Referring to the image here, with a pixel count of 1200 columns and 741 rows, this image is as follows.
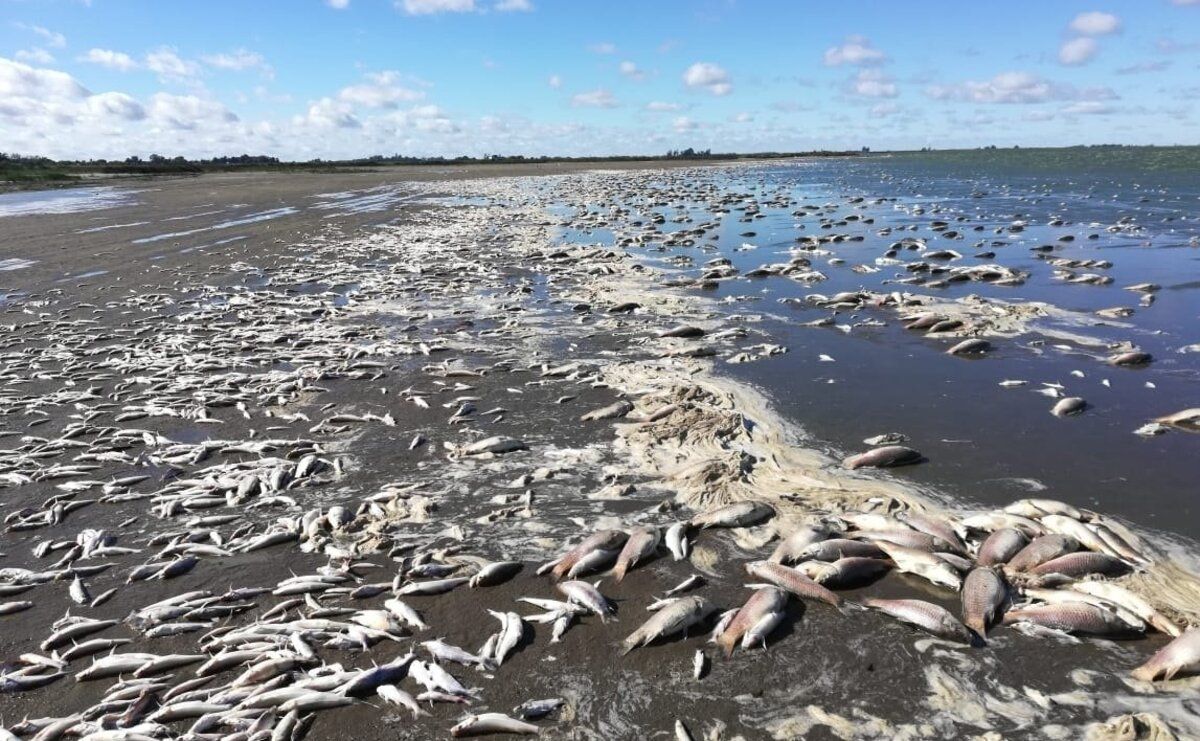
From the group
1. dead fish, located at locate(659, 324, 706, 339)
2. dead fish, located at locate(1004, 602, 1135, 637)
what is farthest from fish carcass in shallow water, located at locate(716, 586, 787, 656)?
dead fish, located at locate(659, 324, 706, 339)

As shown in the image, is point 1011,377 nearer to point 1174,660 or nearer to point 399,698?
point 1174,660

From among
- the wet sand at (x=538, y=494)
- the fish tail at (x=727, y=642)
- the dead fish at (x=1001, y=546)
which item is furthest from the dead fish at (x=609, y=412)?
the dead fish at (x=1001, y=546)

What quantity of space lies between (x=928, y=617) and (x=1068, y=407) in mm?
5407

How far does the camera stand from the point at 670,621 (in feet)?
16.7

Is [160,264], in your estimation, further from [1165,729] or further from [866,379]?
[1165,729]

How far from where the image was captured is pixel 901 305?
14.7 metres

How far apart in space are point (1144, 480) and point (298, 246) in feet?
90.8

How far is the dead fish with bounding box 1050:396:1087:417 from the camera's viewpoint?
8.62 metres

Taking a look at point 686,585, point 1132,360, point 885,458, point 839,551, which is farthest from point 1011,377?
point 686,585

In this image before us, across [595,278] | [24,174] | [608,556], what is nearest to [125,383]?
[608,556]

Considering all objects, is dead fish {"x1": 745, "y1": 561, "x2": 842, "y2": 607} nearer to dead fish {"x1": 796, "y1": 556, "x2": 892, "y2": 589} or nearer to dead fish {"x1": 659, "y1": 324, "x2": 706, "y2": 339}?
dead fish {"x1": 796, "y1": 556, "x2": 892, "y2": 589}

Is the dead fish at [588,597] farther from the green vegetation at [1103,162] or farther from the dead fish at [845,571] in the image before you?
the green vegetation at [1103,162]

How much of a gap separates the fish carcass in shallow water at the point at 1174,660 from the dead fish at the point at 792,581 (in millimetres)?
1980

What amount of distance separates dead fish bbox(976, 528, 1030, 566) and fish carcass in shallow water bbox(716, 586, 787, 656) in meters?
1.87
